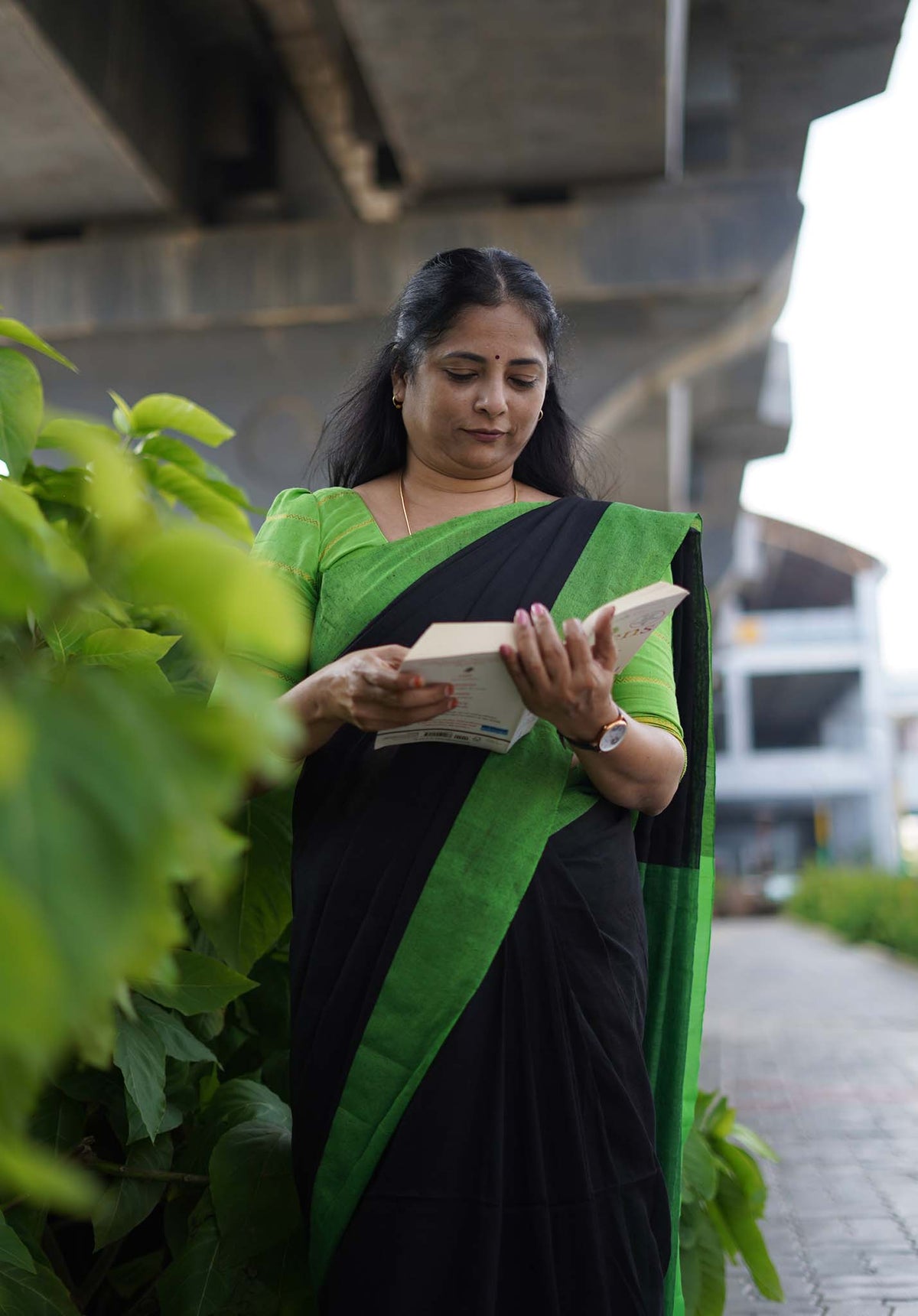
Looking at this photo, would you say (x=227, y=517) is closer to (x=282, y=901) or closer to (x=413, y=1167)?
(x=282, y=901)

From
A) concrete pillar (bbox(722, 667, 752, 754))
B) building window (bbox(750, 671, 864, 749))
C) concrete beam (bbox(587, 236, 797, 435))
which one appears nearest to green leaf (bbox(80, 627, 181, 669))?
concrete beam (bbox(587, 236, 797, 435))

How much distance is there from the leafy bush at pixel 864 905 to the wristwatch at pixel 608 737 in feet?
55.1

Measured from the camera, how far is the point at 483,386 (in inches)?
77.2

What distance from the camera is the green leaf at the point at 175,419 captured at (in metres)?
2.18

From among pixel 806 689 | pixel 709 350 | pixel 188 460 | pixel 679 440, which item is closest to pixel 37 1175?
pixel 188 460

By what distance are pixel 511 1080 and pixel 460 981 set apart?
13 centimetres

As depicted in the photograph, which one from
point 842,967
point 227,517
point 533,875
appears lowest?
point 842,967

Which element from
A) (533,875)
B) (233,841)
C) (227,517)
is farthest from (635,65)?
(233,841)

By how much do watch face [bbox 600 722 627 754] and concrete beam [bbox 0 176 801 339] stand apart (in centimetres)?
640

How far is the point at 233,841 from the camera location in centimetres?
68

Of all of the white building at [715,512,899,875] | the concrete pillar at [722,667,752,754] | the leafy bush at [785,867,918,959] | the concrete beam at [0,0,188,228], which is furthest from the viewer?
the concrete pillar at [722,667,752,754]

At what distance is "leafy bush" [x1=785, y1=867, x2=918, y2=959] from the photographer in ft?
60.8

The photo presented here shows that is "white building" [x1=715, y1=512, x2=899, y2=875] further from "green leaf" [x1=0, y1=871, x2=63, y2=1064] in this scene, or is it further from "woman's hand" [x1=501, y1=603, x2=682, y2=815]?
"green leaf" [x1=0, y1=871, x2=63, y2=1064]

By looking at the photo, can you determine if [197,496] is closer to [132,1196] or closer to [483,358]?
[483,358]
